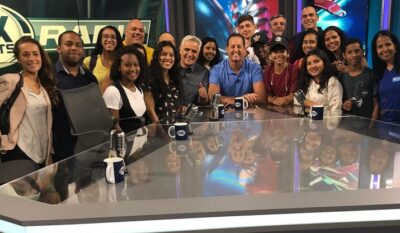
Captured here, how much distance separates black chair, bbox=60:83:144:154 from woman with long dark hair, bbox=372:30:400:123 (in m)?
2.04

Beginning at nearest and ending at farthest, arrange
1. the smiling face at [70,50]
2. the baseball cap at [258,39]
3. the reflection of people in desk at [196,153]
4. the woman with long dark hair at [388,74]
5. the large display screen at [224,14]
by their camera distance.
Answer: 1. the reflection of people in desk at [196,153]
2. the woman with long dark hair at [388,74]
3. the smiling face at [70,50]
4. the baseball cap at [258,39]
5. the large display screen at [224,14]

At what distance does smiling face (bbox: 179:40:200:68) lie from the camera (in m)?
3.71

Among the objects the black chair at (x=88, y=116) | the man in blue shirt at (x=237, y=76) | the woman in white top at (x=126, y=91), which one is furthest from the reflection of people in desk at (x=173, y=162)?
the man in blue shirt at (x=237, y=76)

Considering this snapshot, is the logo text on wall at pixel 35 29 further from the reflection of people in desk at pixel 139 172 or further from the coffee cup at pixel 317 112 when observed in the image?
the coffee cup at pixel 317 112

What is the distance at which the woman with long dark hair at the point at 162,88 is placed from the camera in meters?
3.28

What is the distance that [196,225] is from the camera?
1.21 m

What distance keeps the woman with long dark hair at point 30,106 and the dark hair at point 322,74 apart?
207 centimetres

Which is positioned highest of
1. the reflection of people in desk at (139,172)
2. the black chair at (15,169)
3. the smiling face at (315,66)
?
the smiling face at (315,66)

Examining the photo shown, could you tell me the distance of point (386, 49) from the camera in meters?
3.21

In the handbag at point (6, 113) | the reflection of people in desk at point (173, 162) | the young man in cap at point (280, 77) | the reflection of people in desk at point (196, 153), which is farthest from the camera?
the young man in cap at point (280, 77)

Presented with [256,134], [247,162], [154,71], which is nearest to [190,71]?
[154,71]

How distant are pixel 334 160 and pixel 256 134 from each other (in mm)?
649

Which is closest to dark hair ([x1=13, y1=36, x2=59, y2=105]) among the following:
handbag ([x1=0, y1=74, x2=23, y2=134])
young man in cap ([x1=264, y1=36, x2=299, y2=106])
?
handbag ([x1=0, y1=74, x2=23, y2=134])

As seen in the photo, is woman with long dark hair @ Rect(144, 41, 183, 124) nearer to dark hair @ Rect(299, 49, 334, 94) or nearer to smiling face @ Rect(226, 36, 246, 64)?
smiling face @ Rect(226, 36, 246, 64)
